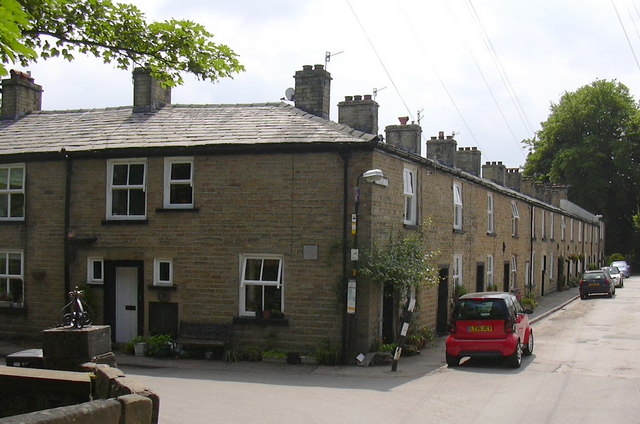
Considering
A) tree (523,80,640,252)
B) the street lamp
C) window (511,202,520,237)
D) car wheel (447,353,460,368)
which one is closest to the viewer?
car wheel (447,353,460,368)

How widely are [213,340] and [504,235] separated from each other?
1629cm

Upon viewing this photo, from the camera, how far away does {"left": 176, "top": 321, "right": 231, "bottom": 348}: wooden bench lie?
15805 mm

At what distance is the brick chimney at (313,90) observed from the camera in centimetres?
1855

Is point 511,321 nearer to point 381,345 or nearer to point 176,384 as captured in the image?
point 381,345

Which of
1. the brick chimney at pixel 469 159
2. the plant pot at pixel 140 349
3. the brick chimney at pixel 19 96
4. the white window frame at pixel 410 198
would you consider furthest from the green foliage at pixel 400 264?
the brick chimney at pixel 469 159

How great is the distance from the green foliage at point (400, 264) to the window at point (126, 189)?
602 centimetres

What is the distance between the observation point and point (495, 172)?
37875 mm

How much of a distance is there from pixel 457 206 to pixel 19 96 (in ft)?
48.0

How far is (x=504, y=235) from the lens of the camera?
2852 centimetres

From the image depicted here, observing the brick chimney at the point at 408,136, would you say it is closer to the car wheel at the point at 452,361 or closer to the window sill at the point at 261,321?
the window sill at the point at 261,321

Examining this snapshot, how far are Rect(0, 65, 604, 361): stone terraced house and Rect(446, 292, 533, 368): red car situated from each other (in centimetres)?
197

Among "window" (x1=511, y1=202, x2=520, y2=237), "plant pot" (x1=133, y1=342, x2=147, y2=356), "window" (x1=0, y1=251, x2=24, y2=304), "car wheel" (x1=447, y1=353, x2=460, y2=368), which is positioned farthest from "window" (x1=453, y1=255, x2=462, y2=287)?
"window" (x1=0, y1=251, x2=24, y2=304)

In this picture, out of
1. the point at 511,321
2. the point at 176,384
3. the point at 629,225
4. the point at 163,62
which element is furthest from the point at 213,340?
the point at 629,225

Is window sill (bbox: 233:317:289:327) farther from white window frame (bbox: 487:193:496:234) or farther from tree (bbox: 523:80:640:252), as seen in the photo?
tree (bbox: 523:80:640:252)
